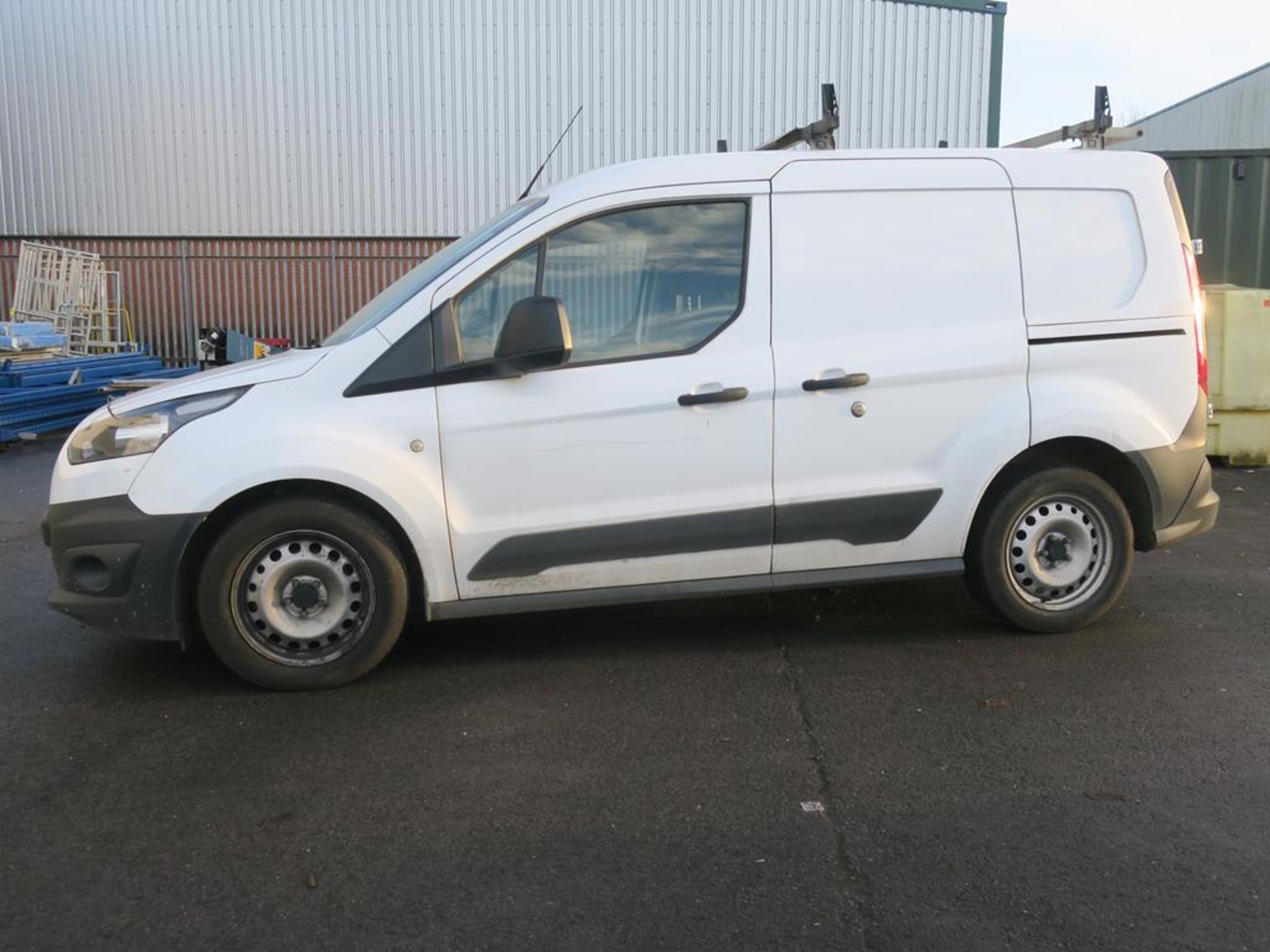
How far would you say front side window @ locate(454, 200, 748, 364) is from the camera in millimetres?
4801

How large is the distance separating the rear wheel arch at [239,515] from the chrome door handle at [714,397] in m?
1.22

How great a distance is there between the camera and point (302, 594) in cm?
468

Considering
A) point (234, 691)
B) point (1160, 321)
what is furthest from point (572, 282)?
point (1160, 321)

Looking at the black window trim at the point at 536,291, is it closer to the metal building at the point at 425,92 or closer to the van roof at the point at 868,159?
the van roof at the point at 868,159

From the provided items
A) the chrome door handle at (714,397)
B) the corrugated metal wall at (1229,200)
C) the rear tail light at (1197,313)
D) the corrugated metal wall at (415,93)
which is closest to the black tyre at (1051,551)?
the rear tail light at (1197,313)

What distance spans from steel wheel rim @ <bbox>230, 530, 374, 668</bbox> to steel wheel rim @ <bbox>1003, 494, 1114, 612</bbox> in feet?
9.07

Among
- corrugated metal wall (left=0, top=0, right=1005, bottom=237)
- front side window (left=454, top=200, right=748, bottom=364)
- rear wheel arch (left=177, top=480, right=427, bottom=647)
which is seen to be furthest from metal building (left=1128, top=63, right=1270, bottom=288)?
rear wheel arch (left=177, top=480, right=427, bottom=647)

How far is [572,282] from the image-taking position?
15.9 feet

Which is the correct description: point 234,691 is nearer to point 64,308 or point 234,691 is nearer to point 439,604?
point 439,604

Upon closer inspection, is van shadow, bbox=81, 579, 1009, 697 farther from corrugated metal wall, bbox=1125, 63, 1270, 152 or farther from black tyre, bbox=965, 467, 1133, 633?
corrugated metal wall, bbox=1125, 63, 1270, 152

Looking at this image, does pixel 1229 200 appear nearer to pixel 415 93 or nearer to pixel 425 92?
pixel 425 92

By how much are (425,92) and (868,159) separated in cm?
1738

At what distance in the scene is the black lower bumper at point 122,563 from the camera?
452cm

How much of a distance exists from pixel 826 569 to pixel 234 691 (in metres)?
2.46
